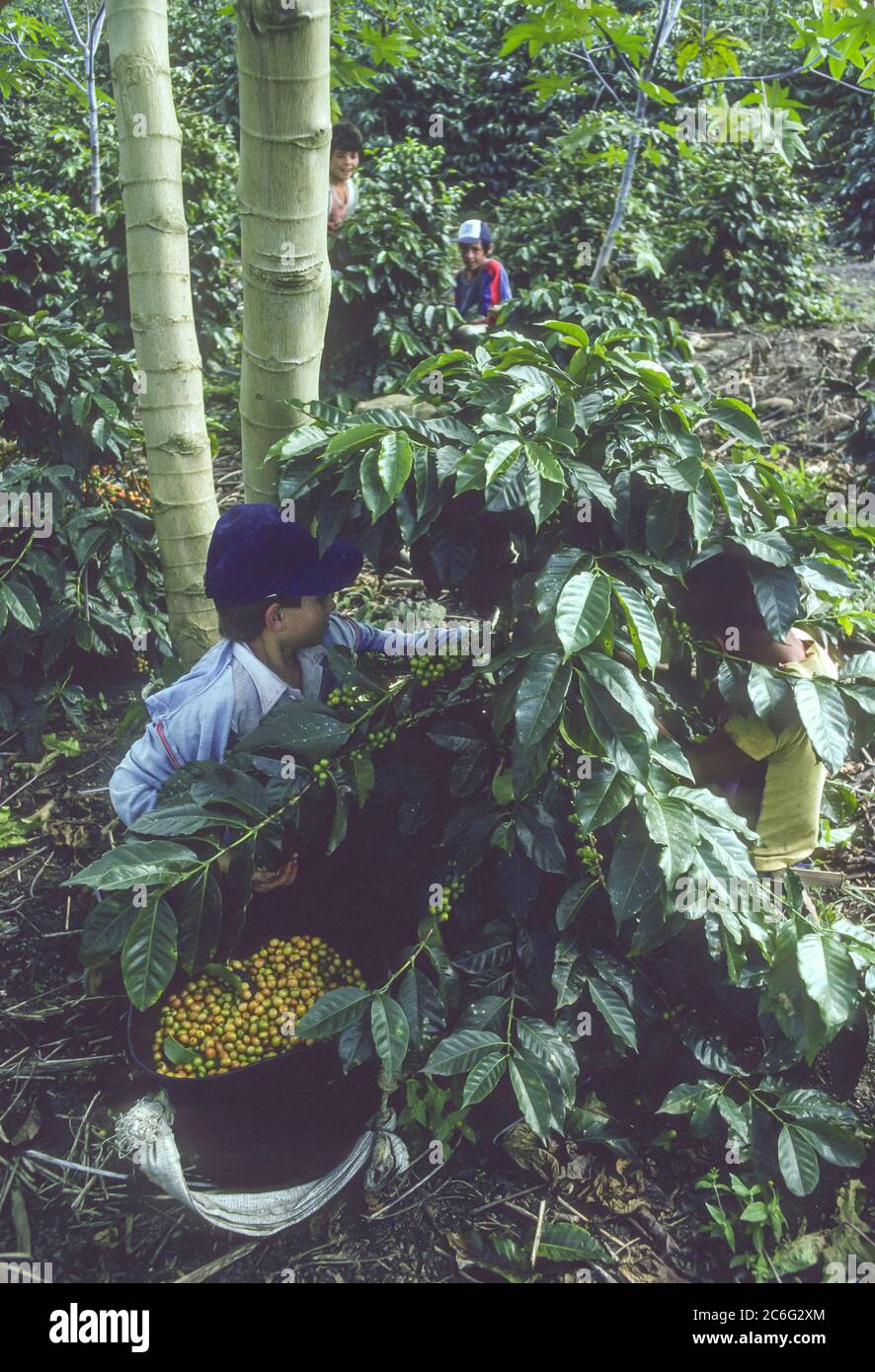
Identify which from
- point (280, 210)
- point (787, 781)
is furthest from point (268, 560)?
point (787, 781)

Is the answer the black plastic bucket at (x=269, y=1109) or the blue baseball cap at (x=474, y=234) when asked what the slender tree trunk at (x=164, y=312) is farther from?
the blue baseball cap at (x=474, y=234)

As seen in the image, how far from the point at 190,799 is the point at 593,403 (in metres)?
1.22

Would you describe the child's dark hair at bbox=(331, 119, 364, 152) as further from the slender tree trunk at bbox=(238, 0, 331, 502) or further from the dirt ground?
the dirt ground

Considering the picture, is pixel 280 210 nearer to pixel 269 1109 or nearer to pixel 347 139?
pixel 269 1109

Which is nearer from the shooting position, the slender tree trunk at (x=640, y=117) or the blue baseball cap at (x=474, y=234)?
the slender tree trunk at (x=640, y=117)

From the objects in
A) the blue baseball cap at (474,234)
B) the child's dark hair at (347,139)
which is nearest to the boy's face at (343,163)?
the child's dark hair at (347,139)

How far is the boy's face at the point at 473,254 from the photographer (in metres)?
6.84

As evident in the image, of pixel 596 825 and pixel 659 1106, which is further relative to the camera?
pixel 659 1106

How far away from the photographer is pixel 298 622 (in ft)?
8.11

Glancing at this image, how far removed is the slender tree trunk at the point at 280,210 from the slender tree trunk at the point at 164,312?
0.40 meters

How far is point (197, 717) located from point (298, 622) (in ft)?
1.09

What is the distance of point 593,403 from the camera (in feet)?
7.17
